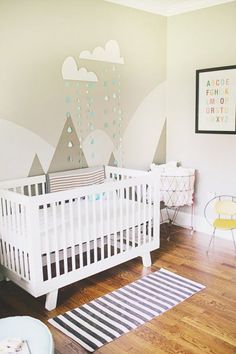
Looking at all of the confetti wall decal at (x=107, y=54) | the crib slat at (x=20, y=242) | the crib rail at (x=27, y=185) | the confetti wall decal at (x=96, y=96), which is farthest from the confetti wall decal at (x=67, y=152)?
the crib slat at (x=20, y=242)

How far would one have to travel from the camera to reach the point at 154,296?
2.84 meters

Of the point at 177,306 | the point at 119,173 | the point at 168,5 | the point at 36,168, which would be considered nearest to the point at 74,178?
the point at 36,168

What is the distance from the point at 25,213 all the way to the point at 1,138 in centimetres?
81

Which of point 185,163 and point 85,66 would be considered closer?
point 85,66

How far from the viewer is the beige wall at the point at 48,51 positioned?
298 cm

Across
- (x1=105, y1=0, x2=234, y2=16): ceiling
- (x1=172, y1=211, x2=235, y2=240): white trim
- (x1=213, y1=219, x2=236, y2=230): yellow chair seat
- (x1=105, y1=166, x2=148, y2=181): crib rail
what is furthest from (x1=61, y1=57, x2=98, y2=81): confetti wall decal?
(x1=172, y1=211, x2=235, y2=240): white trim

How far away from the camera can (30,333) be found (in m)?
1.86

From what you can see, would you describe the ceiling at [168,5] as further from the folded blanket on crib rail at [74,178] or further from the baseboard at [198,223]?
the baseboard at [198,223]

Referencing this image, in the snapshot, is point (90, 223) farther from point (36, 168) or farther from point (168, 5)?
point (168, 5)

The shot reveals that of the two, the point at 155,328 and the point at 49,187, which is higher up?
the point at 49,187

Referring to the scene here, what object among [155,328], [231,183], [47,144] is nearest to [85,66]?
[47,144]

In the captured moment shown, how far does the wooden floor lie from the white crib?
15 centimetres

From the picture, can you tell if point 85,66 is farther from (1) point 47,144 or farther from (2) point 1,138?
(2) point 1,138

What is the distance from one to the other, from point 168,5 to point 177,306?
10.2 feet
